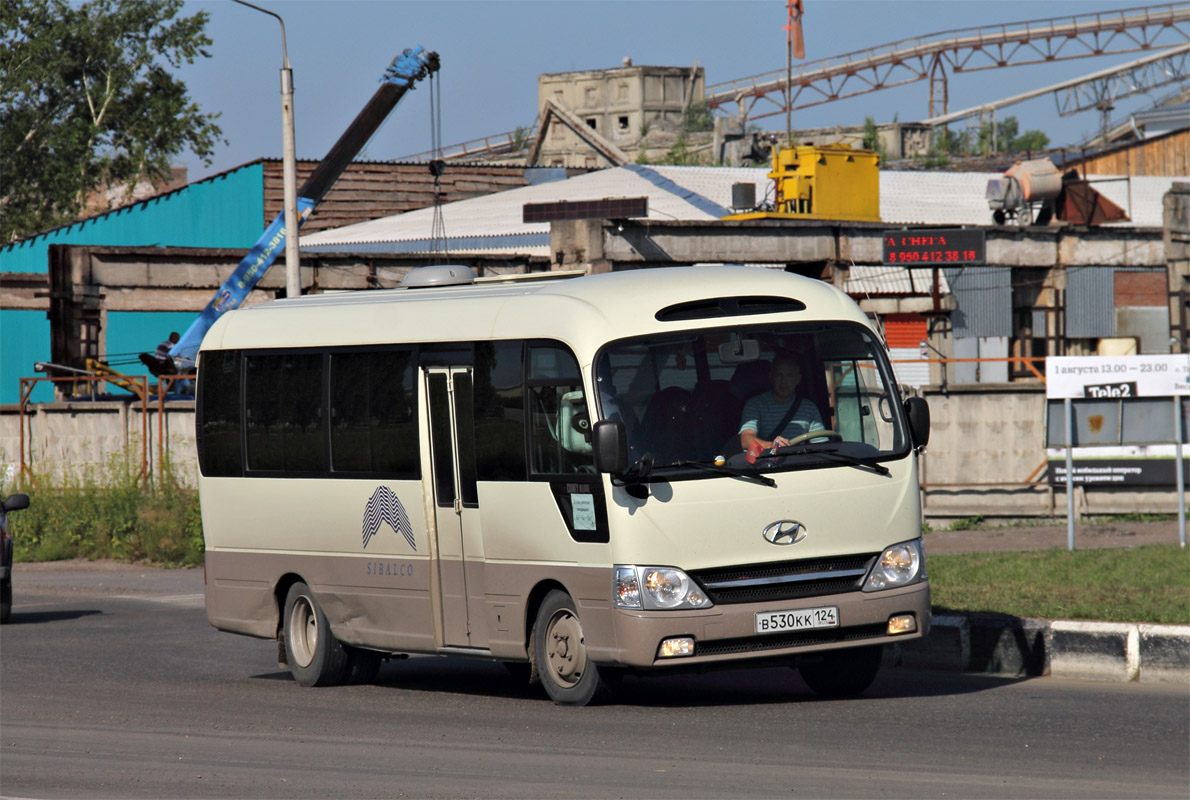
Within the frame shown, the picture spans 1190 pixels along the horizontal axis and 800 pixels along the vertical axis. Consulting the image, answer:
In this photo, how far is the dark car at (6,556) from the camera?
1648 cm

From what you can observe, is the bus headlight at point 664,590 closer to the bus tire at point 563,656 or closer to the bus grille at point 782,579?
the bus grille at point 782,579

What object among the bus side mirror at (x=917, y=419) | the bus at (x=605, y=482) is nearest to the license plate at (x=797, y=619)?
the bus at (x=605, y=482)

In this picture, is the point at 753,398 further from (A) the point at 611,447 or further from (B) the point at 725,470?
(A) the point at 611,447

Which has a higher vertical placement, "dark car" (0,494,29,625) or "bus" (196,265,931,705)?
"bus" (196,265,931,705)

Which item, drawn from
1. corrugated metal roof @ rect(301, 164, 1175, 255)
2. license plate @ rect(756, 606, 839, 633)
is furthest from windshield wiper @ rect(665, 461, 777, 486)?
corrugated metal roof @ rect(301, 164, 1175, 255)

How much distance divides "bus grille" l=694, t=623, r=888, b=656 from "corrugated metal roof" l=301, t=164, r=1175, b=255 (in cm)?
3360

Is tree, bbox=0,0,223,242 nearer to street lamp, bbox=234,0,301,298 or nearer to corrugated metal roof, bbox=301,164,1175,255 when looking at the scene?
corrugated metal roof, bbox=301,164,1175,255

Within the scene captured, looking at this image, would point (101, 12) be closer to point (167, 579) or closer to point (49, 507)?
point (49, 507)

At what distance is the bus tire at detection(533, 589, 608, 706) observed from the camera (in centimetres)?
980

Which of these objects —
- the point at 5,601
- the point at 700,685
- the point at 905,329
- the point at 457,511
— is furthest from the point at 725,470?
the point at 905,329

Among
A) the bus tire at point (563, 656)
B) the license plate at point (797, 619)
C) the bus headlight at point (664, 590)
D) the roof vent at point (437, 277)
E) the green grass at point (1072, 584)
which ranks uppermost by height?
the roof vent at point (437, 277)

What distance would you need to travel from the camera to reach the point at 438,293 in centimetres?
1152

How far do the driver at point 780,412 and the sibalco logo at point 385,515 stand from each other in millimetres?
2541

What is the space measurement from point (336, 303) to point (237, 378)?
1144mm
